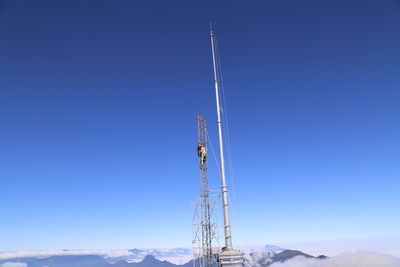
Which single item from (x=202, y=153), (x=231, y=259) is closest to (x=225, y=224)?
(x=231, y=259)

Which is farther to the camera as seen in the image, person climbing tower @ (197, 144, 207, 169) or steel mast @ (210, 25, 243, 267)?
person climbing tower @ (197, 144, 207, 169)

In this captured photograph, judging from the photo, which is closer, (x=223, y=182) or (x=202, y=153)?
(x=223, y=182)

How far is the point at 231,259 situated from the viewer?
292 feet

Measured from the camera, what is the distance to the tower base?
88.8 m

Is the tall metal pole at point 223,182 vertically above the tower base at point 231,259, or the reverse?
the tall metal pole at point 223,182

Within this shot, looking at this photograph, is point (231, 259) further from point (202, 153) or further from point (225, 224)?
point (202, 153)

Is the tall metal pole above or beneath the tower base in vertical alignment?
above

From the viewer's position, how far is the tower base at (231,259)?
8875 centimetres

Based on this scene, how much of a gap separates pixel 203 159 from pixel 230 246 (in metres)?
31.1

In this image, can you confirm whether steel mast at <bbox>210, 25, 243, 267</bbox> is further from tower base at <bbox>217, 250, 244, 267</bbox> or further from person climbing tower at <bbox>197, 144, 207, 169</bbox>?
person climbing tower at <bbox>197, 144, 207, 169</bbox>

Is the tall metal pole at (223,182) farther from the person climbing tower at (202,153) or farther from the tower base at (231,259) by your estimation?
the person climbing tower at (202,153)

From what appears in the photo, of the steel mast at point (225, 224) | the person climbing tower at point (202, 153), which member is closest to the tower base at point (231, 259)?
the steel mast at point (225, 224)

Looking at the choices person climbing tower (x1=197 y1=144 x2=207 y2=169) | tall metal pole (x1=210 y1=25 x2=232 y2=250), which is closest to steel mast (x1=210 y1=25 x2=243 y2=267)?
tall metal pole (x1=210 y1=25 x2=232 y2=250)

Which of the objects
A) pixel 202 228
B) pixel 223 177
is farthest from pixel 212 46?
pixel 202 228
